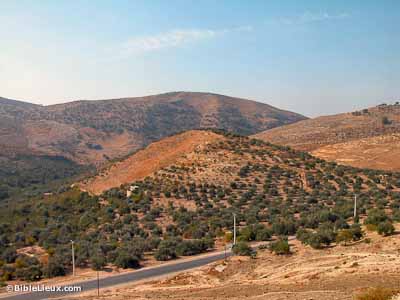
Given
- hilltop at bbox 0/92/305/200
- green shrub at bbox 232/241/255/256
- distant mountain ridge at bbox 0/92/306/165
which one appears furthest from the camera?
distant mountain ridge at bbox 0/92/306/165

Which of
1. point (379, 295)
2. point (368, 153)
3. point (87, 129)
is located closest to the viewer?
point (379, 295)

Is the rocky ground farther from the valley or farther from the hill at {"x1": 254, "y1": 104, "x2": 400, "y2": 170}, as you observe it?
the hill at {"x1": 254, "y1": 104, "x2": 400, "y2": 170}

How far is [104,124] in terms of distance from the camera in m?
158

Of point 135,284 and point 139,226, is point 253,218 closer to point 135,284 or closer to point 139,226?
point 139,226

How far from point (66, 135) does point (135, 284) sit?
4925 inches

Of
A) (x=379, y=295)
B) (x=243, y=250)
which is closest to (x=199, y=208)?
(x=243, y=250)

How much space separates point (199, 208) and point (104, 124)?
407 ft

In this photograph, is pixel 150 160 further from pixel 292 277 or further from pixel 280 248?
pixel 292 277

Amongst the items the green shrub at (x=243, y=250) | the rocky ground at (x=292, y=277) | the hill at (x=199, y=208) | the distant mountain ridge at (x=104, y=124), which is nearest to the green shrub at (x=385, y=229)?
the hill at (x=199, y=208)

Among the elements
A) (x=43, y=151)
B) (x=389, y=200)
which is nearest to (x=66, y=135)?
(x=43, y=151)

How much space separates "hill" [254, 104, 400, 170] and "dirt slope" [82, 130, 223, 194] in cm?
2548

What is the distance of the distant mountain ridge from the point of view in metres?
128

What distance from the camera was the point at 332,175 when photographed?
50.3m

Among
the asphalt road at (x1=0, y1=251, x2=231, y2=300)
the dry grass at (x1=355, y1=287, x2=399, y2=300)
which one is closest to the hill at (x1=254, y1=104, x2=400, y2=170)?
the asphalt road at (x1=0, y1=251, x2=231, y2=300)
